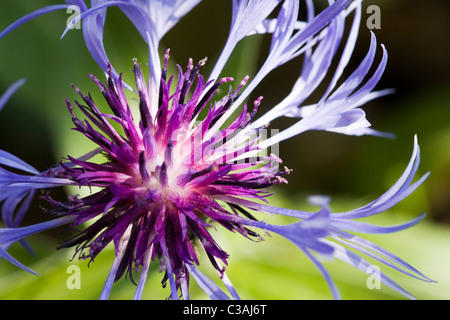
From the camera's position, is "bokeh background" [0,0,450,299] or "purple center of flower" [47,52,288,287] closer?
"purple center of flower" [47,52,288,287]

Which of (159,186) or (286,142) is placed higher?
(286,142)

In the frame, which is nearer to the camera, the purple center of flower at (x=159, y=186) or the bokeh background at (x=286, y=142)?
the purple center of flower at (x=159, y=186)

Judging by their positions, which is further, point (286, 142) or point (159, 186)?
point (286, 142)

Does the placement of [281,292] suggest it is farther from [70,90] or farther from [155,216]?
[70,90]
